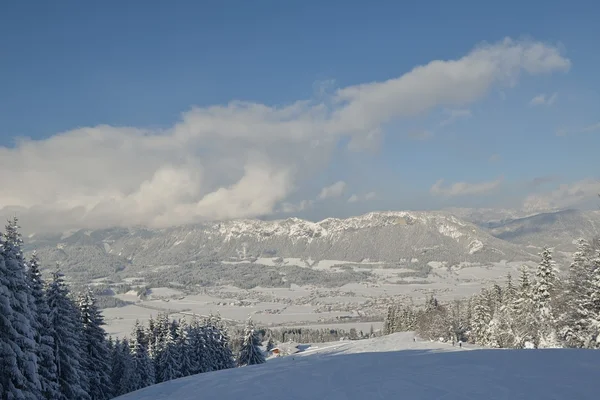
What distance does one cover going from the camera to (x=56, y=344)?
2558cm

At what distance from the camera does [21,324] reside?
19.1 m

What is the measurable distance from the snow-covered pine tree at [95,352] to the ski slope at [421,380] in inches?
513

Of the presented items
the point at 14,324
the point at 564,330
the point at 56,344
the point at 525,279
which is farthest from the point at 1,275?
the point at 525,279

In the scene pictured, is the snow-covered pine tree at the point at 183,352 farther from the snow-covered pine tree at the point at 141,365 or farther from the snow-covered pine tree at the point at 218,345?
the snow-covered pine tree at the point at 218,345

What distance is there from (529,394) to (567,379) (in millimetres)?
2676

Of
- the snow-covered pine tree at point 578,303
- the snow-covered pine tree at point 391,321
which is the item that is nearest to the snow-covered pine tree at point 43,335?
the snow-covered pine tree at point 578,303

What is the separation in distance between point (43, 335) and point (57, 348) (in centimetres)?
124

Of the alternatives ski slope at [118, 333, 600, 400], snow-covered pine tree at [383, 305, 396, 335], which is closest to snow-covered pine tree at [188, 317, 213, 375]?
ski slope at [118, 333, 600, 400]

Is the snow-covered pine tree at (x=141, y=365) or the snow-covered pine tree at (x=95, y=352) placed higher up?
the snow-covered pine tree at (x=95, y=352)

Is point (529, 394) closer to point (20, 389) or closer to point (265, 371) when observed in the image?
point (265, 371)

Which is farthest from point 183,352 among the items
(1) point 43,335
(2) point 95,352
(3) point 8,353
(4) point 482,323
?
(4) point 482,323

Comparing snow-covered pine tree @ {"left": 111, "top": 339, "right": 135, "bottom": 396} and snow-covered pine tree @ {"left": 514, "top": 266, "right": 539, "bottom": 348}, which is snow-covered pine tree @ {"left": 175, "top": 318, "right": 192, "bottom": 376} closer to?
snow-covered pine tree @ {"left": 111, "top": 339, "right": 135, "bottom": 396}

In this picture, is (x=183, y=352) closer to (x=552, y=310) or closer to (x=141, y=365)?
(x=141, y=365)

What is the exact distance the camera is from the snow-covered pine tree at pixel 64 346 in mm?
25722
